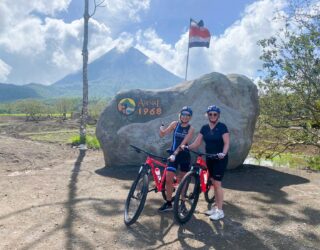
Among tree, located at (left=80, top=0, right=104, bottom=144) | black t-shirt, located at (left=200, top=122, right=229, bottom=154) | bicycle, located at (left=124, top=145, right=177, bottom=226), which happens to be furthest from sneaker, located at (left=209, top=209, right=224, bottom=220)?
tree, located at (left=80, top=0, right=104, bottom=144)

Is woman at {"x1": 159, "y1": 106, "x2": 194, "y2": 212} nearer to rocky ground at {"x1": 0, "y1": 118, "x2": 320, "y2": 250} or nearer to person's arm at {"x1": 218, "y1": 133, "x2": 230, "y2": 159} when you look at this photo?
rocky ground at {"x1": 0, "y1": 118, "x2": 320, "y2": 250}

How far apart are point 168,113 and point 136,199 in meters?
6.08

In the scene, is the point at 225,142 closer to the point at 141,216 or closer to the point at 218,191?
the point at 218,191

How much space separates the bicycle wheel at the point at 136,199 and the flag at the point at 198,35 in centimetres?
1416

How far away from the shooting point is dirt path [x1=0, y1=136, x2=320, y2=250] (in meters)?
5.49

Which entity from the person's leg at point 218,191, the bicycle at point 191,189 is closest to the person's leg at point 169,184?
the bicycle at point 191,189

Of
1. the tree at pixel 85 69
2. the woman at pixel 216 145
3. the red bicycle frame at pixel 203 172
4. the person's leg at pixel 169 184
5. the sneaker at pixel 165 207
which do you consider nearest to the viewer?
the woman at pixel 216 145

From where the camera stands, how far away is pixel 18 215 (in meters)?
6.62

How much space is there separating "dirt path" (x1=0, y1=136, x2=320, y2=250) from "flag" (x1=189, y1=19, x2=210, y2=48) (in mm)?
10597

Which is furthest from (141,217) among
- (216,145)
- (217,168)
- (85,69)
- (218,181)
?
(85,69)

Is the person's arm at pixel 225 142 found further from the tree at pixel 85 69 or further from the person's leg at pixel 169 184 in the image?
the tree at pixel 85 69

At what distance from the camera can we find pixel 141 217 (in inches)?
258

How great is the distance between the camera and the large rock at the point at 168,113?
1125 centimetres

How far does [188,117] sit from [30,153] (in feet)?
32.4
